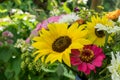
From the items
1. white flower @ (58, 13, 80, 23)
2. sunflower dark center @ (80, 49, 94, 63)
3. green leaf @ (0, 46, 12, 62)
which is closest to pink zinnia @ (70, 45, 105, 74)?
sunflower dark center @ (80, 49, 94, 63)

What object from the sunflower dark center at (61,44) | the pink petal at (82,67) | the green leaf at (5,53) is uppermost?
the sunflower dark center at (61,44)

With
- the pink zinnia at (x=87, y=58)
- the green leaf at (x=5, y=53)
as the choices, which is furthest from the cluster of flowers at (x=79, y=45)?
the green leaf at (x=5, y=53)

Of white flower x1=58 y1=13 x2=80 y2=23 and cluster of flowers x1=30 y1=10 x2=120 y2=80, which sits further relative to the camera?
white flower x1=58 y1=13 x2=80 y2=23

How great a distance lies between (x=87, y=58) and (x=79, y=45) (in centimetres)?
4

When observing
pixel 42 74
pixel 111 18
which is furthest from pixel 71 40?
pixel 42 74

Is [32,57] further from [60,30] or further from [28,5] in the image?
[28,5]

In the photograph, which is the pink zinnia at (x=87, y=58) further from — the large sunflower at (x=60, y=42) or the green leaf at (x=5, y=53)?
the green leaf at (x=5, y=53)

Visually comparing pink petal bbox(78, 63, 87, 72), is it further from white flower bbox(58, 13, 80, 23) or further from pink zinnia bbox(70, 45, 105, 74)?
white flower bbox(58, 13, 80, 23)

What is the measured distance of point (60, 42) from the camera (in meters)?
0.96

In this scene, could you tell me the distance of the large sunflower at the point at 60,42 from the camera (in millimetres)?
920

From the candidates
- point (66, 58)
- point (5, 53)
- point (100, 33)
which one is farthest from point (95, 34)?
point (5, 53)

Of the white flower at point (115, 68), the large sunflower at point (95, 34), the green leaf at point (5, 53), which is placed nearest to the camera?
the white flower at point (115, 68)

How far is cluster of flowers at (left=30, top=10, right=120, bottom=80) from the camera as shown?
0.92 meters

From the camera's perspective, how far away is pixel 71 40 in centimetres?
95
